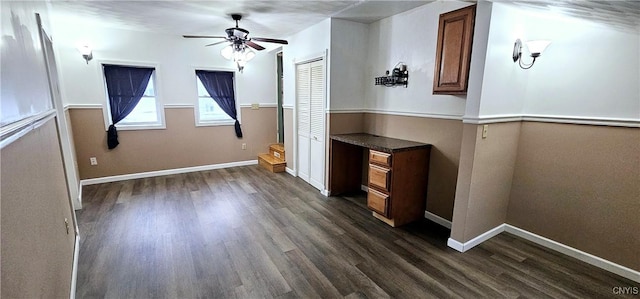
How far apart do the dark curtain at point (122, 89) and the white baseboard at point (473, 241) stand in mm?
4971

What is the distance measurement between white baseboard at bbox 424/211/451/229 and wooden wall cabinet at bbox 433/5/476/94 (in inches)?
55.6

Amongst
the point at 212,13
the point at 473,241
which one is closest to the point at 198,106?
the point at 212,13

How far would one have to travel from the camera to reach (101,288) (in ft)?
6.68

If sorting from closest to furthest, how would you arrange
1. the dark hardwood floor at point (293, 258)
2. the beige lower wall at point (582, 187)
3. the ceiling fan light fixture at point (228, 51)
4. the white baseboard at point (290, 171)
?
the dark hardwood floor at point (293, 258) → the beige lower wall at point (582, 187) → the ceiling fan light fixture at point (228, 51) → the white baseboard at point (290, 171)

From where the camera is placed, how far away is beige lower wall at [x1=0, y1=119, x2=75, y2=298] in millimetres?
942

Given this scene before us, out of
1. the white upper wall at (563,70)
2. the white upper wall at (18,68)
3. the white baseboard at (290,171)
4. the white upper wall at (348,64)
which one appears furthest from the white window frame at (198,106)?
the white upper wall at (563,70)

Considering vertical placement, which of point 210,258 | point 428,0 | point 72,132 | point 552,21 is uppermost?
point 428,0

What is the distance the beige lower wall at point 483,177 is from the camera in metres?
2.45

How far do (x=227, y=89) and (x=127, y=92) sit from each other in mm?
1581

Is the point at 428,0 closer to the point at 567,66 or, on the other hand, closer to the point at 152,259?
the point at 567,66

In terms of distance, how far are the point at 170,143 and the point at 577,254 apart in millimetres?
5633

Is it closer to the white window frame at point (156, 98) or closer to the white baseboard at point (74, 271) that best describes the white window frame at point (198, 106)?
the white window frame at point (156, 98)

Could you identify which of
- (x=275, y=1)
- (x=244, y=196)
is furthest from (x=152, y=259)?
(x=275, y=1)

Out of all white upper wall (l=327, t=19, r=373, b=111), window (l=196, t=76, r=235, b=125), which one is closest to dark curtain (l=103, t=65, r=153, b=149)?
window (l=196, t=76, r=235, b=125)
